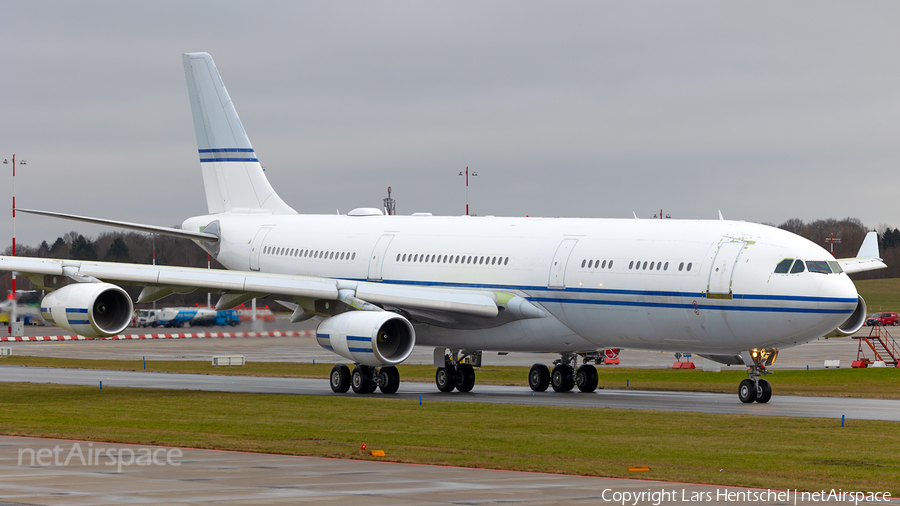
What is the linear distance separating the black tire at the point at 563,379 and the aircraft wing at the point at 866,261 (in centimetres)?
825

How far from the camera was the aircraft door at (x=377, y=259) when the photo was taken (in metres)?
35.9

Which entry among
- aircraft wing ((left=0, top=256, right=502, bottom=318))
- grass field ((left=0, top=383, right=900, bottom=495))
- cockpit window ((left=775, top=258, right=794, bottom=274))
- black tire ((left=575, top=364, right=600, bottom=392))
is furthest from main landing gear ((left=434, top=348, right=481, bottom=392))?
cockpit window ((left=775, top=258, right=794, bottom=274))

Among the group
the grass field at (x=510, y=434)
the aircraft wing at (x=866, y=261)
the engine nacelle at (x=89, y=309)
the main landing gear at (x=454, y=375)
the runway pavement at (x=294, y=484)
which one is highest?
the aircraft wing at (x=866, y=261)

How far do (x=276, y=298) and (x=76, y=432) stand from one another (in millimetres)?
12288

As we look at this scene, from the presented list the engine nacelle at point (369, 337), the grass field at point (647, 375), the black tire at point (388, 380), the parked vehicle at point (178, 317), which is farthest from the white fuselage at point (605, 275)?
the parked vehicle at point (178, 317)

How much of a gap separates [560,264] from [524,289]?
132 cm

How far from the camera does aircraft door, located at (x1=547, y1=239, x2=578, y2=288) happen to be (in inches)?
1223

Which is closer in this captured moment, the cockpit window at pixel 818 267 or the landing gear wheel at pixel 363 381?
the cockpit window at pixel 818 267

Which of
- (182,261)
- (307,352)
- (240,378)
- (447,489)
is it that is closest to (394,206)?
(182,261)

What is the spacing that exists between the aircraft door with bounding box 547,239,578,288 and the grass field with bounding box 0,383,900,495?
466cm

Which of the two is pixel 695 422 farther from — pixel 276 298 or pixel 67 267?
pixel 67 267

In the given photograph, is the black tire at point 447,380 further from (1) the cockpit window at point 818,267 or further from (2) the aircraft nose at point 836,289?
(2) the aircraft nose at point 836,289

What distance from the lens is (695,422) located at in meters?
23.8

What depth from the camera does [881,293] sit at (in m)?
146
